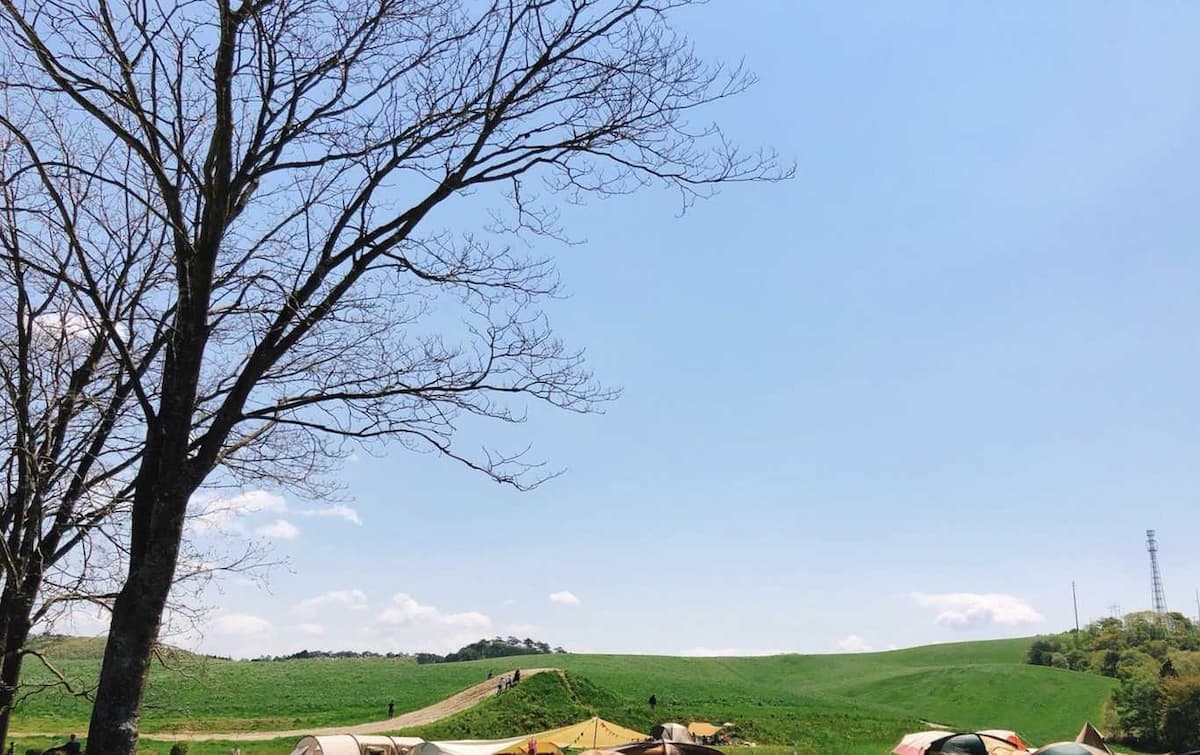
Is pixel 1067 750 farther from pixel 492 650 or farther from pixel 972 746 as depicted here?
pixel 492 650

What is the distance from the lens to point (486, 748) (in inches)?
1069

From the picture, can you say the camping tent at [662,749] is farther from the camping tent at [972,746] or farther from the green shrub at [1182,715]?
the green shrub at [1182,715]

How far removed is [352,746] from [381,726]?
69.4 feet

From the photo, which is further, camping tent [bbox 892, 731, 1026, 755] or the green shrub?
the green shrub

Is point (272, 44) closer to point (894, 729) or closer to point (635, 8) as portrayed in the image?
point (635, 8)

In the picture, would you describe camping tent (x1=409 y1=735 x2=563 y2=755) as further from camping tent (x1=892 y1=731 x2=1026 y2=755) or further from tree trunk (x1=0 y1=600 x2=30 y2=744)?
tree trunk (x1=0 y1=600 x2=30 y2=744)

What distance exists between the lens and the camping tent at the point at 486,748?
1006 inches

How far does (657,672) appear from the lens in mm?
92312

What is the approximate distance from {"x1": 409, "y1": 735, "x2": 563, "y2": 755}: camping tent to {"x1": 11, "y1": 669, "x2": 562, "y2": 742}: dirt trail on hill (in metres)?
12.1

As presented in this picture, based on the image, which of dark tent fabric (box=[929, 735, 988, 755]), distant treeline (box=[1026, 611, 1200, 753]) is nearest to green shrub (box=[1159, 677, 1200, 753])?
distant treeline (box=[1026, 611, 1200, 753])

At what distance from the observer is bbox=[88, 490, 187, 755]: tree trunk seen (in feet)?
18.3

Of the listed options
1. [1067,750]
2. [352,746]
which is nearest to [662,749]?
[1067,750]

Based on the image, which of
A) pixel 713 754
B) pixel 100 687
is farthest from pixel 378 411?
pixel 713 754

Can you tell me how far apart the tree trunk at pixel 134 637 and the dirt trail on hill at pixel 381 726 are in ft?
118
